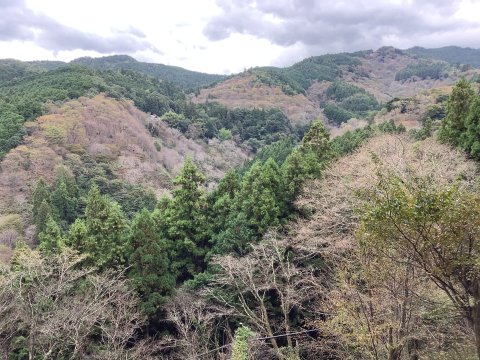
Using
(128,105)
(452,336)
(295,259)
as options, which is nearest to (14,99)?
(128,105)

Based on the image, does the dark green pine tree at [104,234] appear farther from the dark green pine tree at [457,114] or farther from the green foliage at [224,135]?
the green foliage at [224,135]

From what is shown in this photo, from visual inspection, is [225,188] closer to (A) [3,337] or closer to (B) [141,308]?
(B) [141,308]

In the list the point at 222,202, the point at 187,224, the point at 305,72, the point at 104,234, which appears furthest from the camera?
the point at 305,72

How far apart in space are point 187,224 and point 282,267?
6970 millimetres

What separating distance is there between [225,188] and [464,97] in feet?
42.2

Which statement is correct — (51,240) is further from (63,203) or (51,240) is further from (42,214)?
(63,203)

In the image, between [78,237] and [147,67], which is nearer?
[78,237]

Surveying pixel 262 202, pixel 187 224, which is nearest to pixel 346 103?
pixel 187 224

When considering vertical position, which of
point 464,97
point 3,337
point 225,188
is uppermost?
point 464,97

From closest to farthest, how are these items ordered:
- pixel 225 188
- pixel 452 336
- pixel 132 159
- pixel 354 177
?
pixel 452 336 < pixel 354 177 < pixel 225 188 < pixel 132 159

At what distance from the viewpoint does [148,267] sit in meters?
16.2

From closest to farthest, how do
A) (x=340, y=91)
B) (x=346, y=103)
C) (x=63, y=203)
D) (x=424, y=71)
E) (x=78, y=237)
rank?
(x=78, y=237)
(x=63, y=203)
(x=346, y=103)
(x=340, y=91)
(x=424, y=71)

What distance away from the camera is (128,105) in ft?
192

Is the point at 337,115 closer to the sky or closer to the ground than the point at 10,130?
closer to the sky
